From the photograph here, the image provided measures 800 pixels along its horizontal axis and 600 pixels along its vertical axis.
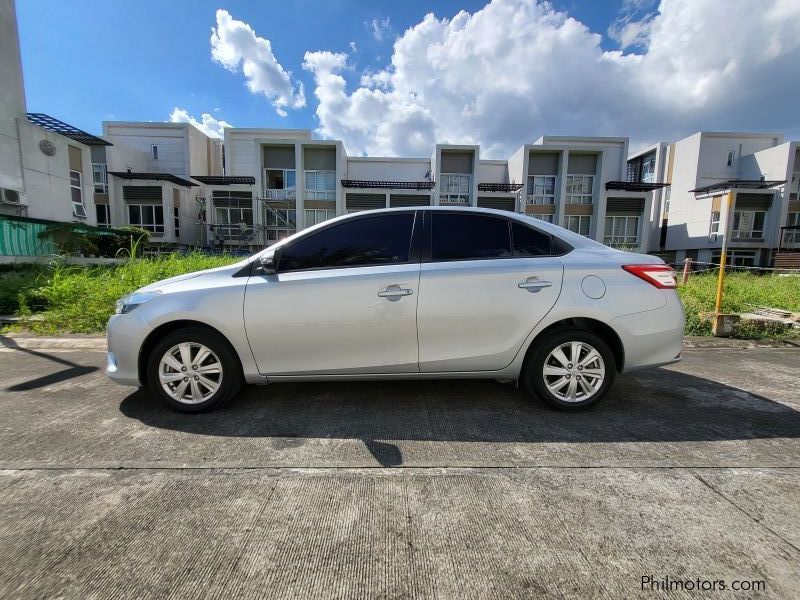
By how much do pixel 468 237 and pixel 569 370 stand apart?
140 centimetres

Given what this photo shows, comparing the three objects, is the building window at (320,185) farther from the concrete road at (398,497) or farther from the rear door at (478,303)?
the rear door at (478,303)

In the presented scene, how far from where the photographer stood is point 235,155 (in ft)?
111

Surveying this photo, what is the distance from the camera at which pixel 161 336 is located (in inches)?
129

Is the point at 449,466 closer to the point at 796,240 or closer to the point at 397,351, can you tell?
the point at 397,351

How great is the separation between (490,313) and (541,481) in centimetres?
128

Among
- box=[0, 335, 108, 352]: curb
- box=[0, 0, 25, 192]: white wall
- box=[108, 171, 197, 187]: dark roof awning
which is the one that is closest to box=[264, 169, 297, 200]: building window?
box=[108, 171, 197, 187]: dark roof awning

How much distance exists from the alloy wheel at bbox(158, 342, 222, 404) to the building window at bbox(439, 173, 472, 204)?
30.6 m

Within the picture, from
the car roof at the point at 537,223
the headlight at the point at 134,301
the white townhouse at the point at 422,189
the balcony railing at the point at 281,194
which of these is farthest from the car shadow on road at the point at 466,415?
the balcony railing at the point at 281,194

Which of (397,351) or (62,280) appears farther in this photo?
(62,280)

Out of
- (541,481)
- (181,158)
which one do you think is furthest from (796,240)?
(181,158)

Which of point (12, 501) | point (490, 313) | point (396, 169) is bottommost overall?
point (12, 501)

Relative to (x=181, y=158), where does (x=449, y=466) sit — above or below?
below

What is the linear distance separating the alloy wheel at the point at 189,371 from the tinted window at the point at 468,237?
206 cm

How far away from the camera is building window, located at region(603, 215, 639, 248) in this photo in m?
33.0
